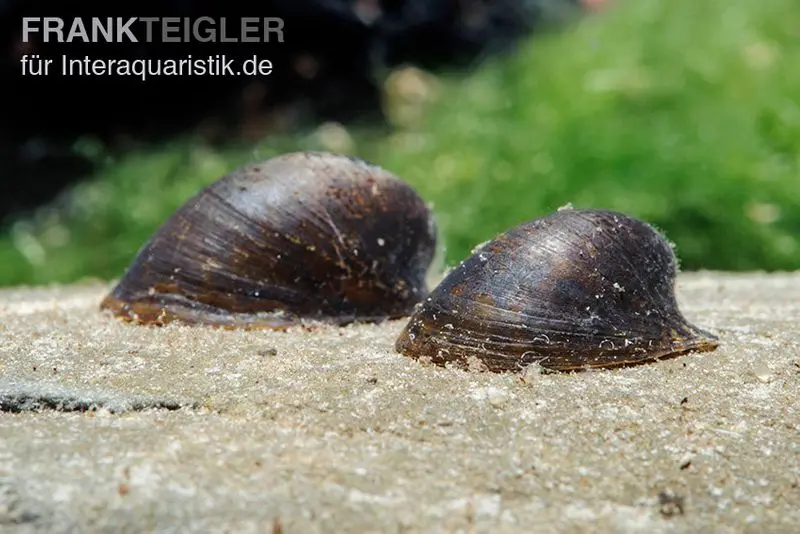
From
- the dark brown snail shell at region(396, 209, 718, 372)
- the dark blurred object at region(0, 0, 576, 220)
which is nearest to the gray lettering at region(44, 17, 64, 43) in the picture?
the dark blurred object at region(0, 0, 576, 220)

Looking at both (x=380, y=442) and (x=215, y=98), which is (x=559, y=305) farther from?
(x=215, y=98)

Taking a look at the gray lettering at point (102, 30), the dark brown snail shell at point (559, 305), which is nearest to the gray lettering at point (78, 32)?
the gray lettering at point (102, 30)

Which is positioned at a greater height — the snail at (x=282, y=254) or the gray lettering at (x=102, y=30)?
the gray lettering at (x=102, y=30)

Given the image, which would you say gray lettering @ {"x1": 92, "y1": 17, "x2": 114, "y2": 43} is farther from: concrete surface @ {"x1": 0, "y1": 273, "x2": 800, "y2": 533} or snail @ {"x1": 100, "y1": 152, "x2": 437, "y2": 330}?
concrete surface @ {"x1": 0, "y1": 273, "x2": 800, "y2": 533}

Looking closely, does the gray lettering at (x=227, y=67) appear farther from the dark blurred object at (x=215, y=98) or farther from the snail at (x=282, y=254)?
the snail at (x=282, y=254)

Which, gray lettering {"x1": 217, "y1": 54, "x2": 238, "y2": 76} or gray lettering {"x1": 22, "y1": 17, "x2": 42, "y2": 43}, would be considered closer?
gray lettering {"x1": 22, "y1": 17, "x2": 42, "y2": 43}

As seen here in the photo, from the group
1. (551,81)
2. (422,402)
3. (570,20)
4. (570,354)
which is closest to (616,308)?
(570,354)
